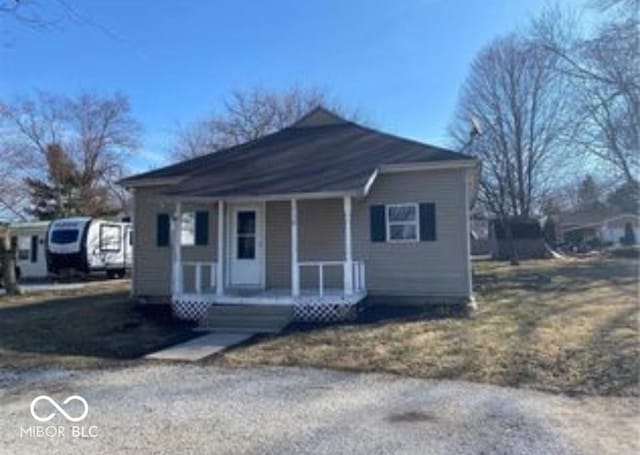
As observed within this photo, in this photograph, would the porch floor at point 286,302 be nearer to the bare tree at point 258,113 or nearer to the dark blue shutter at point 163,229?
the dark blue shutter at point 163,229

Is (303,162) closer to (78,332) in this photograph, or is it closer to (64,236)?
(78,332)

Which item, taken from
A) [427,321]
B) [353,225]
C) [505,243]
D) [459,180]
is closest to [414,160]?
[459,180]

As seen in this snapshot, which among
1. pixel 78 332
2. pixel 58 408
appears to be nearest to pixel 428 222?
pixel 78 332

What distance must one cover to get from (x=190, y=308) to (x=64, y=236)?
557 inches

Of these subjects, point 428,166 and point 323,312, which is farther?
point 428,166

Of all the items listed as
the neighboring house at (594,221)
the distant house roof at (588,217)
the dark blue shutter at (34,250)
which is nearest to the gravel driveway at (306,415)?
the dark blue shutter at (34,250)

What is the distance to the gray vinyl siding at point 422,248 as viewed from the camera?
13.8 meters

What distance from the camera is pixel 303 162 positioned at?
15594 millimetres

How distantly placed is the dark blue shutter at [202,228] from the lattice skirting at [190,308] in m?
2.38

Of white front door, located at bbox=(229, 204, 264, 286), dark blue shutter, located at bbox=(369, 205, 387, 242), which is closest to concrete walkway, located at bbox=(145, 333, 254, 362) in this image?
white front door, located at bbox=(229, 204, 264, 286)

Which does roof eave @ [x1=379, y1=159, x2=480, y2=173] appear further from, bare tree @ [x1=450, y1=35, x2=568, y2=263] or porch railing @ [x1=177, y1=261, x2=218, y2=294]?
bare tree @ [x1=450, y1=35, x2=568, y2=263]

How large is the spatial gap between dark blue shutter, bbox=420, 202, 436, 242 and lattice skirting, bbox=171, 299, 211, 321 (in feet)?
17.2

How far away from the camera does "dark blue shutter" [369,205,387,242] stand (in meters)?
14.3

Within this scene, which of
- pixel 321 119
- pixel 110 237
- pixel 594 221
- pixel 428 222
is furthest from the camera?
pixel 594 221
